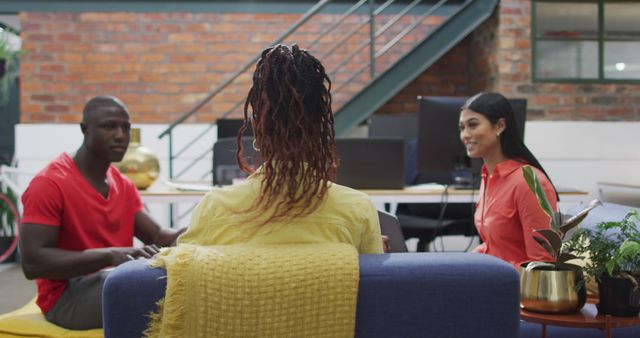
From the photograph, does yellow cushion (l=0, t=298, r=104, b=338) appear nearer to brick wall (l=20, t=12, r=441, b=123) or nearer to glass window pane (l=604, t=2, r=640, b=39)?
brick wall (l=20, t=12, r=441, b=123)

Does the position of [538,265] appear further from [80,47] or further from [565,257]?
[80,47]

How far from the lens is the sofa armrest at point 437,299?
112 cm

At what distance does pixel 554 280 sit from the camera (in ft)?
4.82

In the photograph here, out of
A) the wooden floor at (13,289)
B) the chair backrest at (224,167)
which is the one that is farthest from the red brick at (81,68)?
the chair backrest at (224,167)

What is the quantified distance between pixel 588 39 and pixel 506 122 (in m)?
3.66

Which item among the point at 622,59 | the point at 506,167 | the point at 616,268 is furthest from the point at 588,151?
the point at 616,268

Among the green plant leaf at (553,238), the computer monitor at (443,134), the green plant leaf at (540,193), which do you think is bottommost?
the green plant leaf at (553,238)

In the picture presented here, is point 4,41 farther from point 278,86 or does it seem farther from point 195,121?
point 278,86

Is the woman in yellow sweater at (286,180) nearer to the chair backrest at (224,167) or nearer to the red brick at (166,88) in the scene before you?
the chair backrest at (224,167)

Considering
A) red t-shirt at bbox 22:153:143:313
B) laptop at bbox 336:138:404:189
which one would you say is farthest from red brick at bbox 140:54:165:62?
red t-shirt at bbox 22:153:143:313

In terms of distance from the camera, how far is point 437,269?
112 cm

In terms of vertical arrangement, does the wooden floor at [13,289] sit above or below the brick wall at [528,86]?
below

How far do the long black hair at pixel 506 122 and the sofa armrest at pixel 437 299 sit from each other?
105 cm

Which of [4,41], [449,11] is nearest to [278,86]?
[4,41]
